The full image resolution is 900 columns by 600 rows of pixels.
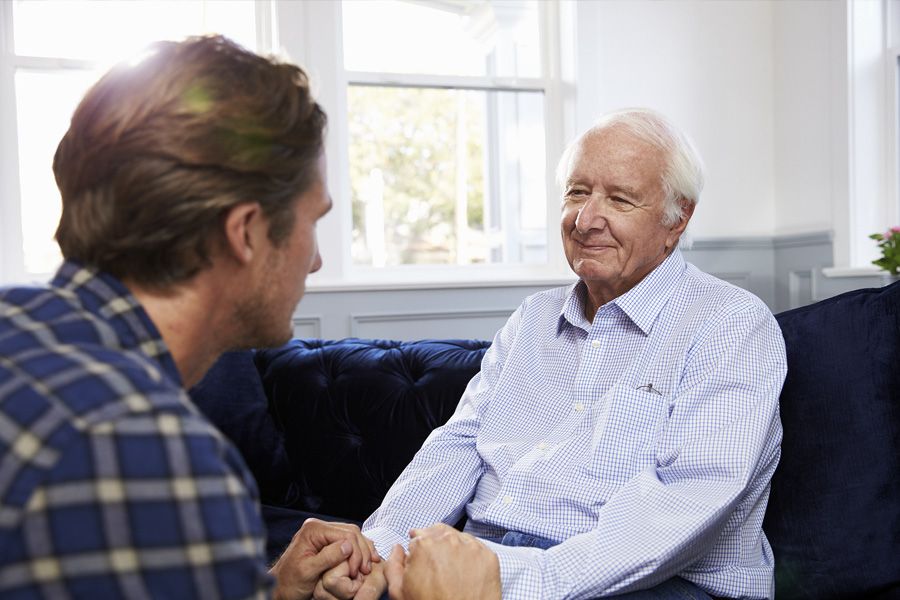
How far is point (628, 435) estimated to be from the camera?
4.86 ft

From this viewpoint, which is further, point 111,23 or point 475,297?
point 475,297

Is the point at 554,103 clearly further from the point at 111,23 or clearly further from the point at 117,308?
the point at 117,308

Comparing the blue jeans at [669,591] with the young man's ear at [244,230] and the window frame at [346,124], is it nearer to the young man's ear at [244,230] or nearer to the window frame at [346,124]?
the young man's ear at [244,230]

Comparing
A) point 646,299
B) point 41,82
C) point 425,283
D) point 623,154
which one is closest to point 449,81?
point 425,283

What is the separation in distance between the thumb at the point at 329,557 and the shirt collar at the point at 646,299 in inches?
24.6

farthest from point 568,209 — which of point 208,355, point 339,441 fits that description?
point 208,355

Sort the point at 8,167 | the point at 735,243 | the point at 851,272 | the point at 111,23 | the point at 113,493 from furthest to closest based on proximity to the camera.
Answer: the point at 735,243 < the point at 851,272 < the point at 111,23 < the point at 8,167 < the point at 113,493

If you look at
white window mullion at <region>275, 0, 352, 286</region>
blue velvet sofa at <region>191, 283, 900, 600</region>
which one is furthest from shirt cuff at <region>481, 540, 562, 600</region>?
white window mullion at <region>275, 0, 352, 286</region>

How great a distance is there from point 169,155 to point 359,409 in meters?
1.45

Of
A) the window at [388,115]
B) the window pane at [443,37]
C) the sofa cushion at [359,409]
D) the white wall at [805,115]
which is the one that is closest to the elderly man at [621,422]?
the sofa cushion at [359,409]

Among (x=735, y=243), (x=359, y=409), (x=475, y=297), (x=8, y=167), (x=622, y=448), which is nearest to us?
(x=622, y=448)

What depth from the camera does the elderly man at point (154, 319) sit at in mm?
598

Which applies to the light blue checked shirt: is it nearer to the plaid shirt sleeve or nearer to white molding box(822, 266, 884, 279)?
the plaid shirt sleeve

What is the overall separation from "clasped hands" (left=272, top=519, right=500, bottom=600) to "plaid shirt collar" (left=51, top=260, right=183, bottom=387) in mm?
593
